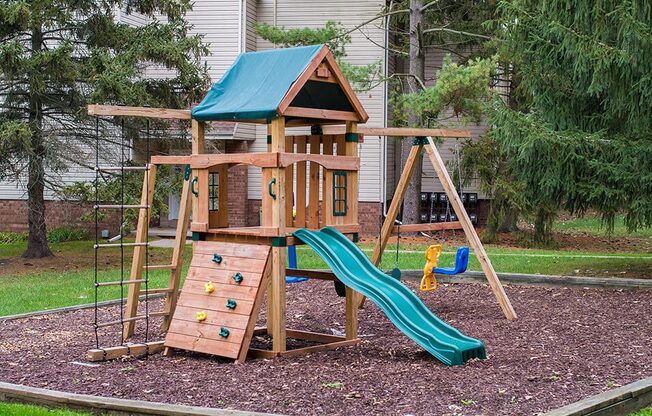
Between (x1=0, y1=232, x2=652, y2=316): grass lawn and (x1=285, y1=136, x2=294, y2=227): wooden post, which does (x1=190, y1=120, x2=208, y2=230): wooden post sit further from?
(x1=0, y1=232, x2=652, y2=316): grass lawn

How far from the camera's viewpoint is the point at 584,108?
1427 cm

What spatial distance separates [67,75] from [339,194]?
8.61 metres

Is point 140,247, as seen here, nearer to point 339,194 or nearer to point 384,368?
point 339,194

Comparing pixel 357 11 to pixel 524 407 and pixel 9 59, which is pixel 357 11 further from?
pixel 524 407

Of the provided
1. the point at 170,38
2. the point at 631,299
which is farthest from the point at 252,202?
the point at 631,299

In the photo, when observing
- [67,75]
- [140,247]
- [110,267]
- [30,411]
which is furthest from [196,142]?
[110,267]

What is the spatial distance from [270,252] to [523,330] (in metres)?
3.14

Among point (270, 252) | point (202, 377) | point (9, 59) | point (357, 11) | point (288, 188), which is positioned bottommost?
point (202, 377)

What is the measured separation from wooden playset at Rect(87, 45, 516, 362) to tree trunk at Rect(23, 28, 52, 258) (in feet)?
24.1

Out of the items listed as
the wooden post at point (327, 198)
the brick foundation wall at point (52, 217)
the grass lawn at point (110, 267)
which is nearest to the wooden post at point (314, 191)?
the wooden post at point (327, 198)

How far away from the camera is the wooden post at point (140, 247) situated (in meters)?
9.59

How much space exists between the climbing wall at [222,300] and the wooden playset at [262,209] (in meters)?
0.01

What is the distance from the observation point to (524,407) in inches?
260

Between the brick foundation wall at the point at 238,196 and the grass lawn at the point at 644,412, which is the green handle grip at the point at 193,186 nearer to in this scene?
the grass lawn at the point at 644,412
